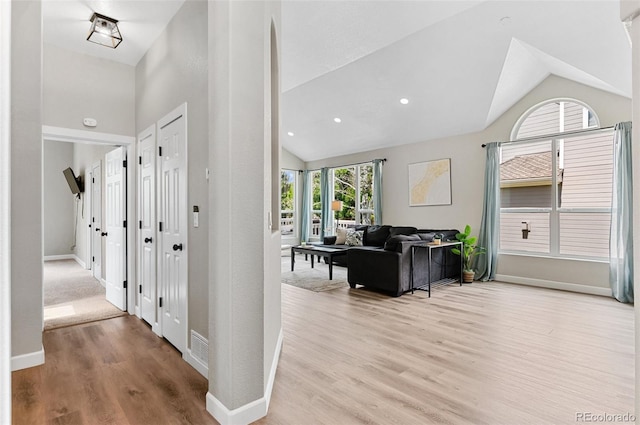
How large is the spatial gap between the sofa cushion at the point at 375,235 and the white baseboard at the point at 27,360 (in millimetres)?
5671

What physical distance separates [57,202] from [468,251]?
978 cm

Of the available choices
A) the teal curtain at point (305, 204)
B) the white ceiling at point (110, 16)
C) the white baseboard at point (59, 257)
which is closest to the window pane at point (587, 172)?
the white ceiling at point (110, 16)

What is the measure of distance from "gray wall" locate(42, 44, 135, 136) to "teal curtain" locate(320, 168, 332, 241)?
6006 millimetres

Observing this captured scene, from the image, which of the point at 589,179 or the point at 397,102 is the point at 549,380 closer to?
the point at 589,179

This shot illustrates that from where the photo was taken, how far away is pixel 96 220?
19.8 feet

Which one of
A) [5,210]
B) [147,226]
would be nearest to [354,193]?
[147,226]

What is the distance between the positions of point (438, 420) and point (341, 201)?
24.6 ft

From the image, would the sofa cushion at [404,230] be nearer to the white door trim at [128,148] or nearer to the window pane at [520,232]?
the window pane at [520,232]

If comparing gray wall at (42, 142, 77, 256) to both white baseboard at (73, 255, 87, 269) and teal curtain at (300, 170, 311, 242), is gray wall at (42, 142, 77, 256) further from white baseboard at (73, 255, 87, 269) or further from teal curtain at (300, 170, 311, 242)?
teal curtain at (300, 170, 311, 242)

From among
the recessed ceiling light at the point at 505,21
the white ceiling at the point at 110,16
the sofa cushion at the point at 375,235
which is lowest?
the sofa cushion at the point at 375,235

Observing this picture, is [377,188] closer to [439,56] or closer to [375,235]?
[375,235]

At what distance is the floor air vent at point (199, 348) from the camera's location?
8.30 ft

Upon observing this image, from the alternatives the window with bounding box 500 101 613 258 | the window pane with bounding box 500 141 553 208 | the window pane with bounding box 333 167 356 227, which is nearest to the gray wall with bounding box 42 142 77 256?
the window pane with bounding box 333 167 356 227

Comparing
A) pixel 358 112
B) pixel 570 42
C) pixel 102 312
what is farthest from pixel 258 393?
pixel 358 112
